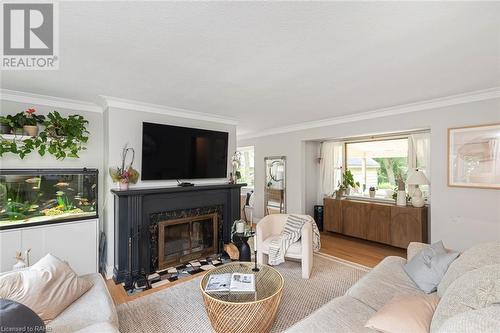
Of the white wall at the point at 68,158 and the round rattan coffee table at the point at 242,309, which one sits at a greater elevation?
the white wall at the point at 68,158

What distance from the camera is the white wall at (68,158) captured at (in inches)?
110

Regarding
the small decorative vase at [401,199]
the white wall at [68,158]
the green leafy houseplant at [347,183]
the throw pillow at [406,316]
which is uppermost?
the white wall at [68,158]

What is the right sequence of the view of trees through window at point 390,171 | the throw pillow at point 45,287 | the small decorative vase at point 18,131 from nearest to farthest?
1. the throw pillow at point 45,287
2. the small decorative vase at point 18,131
3. the view of trees through window at point 390,171

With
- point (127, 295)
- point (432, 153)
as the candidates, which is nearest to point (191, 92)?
point (127, 295)

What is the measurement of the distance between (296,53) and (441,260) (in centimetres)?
215

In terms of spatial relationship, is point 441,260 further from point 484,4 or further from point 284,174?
point 284,174

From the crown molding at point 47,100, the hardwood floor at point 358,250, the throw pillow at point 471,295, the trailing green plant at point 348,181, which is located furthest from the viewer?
the trailing green plant at point 348,181

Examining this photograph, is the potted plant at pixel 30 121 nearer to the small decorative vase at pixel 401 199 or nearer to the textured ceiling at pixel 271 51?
the textured ceiling at pixel 271 51

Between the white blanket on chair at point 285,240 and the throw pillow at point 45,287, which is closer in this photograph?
the throw pillow at point 45,287

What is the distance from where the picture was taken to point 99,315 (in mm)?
1560

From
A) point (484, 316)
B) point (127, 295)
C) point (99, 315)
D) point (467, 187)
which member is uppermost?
point (467, 187)

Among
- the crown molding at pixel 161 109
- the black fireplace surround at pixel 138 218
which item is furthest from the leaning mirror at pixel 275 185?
the black fireplace surround at pixel 138 218

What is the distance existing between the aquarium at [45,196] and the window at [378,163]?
4.75 metres

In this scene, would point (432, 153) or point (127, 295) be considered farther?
point (432, 153)
